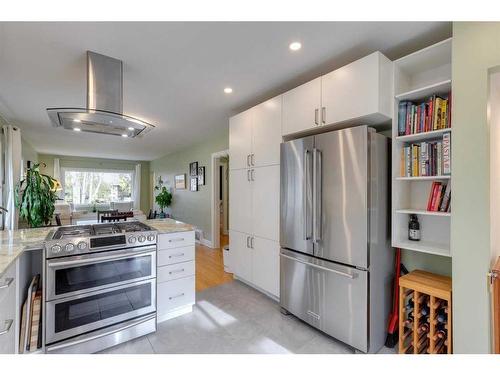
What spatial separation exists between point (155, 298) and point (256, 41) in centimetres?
227

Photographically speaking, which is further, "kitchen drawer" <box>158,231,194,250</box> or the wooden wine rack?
"kitchen drawer" <box>158,231,194,250</box>

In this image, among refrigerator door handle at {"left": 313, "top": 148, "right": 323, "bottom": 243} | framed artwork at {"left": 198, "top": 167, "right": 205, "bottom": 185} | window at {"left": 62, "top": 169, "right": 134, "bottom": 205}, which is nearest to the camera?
refrigerator door handle at {"left": 313, "top": 148, "right": 323, "bottom": 243}

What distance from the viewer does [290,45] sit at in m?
1.78

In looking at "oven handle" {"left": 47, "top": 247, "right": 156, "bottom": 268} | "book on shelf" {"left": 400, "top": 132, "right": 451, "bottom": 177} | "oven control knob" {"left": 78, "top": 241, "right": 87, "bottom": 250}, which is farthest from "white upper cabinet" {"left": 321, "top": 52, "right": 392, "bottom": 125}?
"oven control knob" {"left": 78, "top": 241, "right": 87, "bottom": 250}

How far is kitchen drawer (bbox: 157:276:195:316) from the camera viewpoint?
6.93 feet

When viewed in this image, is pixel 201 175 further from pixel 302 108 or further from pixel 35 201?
pixel 302 108

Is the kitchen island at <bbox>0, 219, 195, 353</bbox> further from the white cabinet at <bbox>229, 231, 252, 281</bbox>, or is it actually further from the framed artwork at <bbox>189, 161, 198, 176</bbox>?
the framed artwork at <bbox>189, 161, 198, 176</bbox>

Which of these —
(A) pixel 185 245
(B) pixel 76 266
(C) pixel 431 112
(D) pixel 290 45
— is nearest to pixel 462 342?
(C) pixel 431 112

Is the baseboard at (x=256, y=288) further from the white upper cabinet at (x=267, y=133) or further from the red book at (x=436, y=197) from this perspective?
the red book at (x=436, y=197)

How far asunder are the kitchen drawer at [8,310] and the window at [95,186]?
26.0ft

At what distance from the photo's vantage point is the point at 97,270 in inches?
69.0

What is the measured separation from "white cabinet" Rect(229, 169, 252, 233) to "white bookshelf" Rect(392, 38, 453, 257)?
4.97ft

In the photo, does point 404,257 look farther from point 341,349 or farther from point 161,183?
point 161,183

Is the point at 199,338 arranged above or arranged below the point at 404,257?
below
